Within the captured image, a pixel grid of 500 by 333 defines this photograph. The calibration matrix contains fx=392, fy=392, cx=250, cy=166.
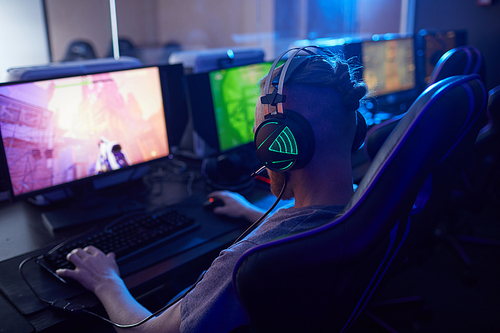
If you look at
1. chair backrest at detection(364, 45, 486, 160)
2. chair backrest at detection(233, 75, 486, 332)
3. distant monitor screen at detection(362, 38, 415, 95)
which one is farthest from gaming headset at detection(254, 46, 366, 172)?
distant monitor screen at detection(362, 38, 415, 95)

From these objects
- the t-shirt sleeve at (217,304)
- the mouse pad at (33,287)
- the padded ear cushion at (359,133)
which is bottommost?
the mouse pad at (33,287)

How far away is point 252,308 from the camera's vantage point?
1.79 ft

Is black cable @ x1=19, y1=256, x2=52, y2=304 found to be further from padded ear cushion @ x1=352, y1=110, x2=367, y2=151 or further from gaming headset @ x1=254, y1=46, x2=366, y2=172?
padded ear cushion @ x1=352, y1=110, x2=367, y2=151

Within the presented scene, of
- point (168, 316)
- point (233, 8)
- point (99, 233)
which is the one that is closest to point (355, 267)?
point (168, 316)

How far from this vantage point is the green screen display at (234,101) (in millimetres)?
1630

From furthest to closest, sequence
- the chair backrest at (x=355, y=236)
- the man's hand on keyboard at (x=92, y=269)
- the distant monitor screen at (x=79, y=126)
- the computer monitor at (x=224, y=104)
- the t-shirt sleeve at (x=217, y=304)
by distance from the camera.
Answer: the computer monitor at (x=224, y=104) < the distant monitor screen at (x=79, y=126) < the man's hand on keyboard at (x=92, y=269) < the t-shirt sleeve at (x=217, y=304) < the chair backrest at (x=355, y=236)

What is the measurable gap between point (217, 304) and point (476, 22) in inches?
124

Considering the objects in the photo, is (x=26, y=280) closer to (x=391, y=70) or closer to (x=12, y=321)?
(x=12, y=321)

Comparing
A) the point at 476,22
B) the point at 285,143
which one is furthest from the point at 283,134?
the point at 476,22

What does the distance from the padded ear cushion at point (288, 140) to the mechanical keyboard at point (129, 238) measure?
49 centimetres

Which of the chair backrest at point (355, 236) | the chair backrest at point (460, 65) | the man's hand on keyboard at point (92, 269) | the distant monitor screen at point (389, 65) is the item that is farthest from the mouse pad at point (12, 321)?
the distant monitor screen at point (389, 65)

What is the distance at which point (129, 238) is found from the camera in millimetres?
1103

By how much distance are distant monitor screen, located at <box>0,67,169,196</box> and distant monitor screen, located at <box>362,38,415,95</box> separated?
1.44 metres

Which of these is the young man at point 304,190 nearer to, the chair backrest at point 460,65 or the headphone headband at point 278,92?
the headphone headband at point 278,92
